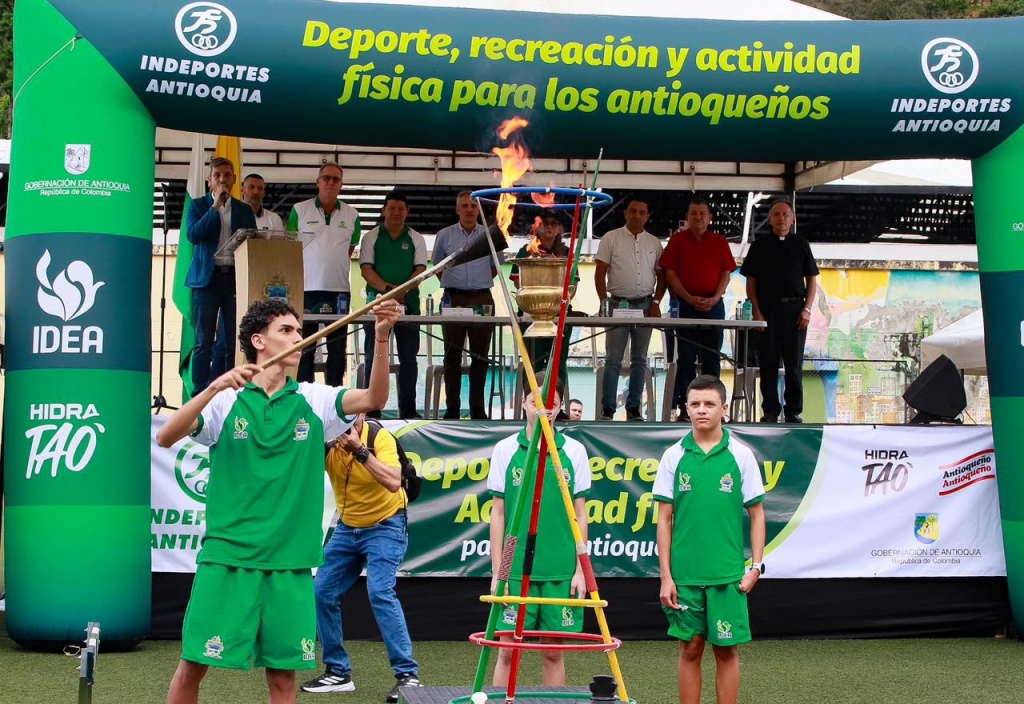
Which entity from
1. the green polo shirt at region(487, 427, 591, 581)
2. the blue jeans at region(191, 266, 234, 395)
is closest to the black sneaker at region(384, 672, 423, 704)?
the green polo shirt at region(487, 427, 591, 581)

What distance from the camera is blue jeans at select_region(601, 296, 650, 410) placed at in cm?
1107

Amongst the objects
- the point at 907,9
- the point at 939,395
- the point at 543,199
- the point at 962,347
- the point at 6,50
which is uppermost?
the point at 907,9

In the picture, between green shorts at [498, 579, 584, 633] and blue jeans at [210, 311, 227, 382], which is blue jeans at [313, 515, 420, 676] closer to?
green shorts at [498, 579, 584, 633]

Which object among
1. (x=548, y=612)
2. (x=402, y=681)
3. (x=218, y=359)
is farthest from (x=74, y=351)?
(x=548, y=612)

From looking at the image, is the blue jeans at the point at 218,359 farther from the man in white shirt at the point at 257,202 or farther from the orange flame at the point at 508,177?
the orange flame at the point at 508,177

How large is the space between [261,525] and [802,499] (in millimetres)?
5455

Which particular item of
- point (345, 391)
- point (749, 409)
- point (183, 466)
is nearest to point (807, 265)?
point (749, 409)

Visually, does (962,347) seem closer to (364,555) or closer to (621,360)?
(621,360)

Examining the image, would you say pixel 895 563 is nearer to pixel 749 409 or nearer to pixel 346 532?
pixel 749 409

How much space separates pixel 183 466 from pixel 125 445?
0.87 m

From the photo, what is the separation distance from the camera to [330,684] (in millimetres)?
7180

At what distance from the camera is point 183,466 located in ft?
28.9

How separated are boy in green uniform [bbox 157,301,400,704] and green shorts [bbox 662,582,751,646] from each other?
1843mm

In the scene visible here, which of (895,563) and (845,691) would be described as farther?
(895,563)
